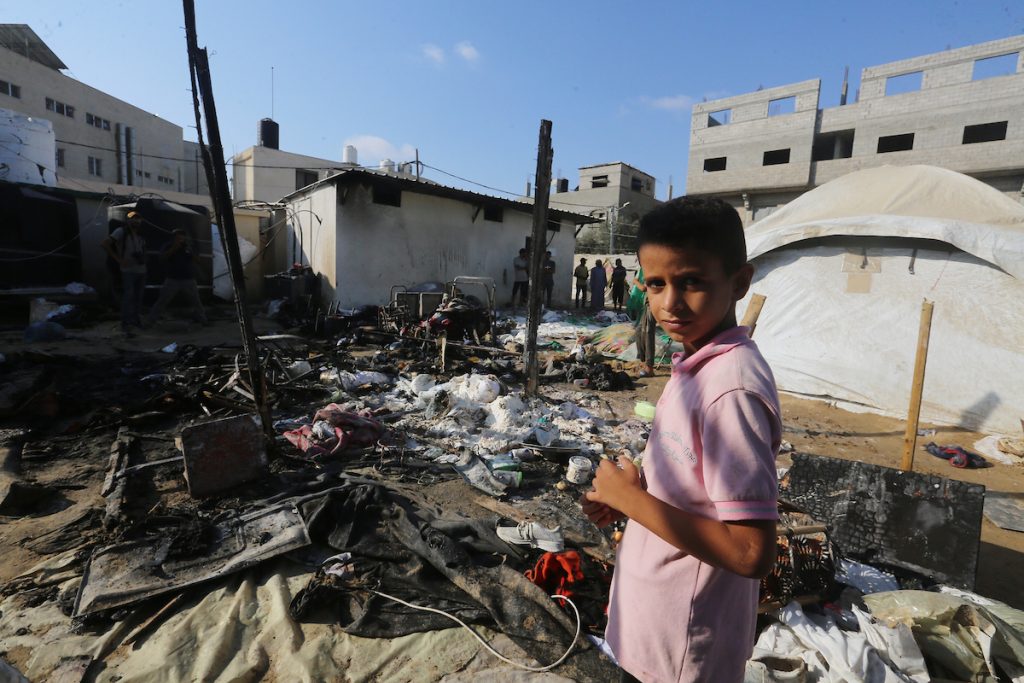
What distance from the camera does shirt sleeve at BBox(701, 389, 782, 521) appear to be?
2.63 feet

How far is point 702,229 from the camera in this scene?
95 cm

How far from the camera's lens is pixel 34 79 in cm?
2058

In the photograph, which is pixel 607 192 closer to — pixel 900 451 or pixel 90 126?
pixel 90 126

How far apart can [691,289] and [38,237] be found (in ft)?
49.2

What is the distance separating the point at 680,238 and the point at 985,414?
7.43 m

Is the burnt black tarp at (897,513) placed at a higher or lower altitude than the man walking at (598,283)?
lower

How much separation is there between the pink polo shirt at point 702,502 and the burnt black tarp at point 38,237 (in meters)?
14.2

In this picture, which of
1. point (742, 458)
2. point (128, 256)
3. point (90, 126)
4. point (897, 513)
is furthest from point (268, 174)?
point (742, 458)

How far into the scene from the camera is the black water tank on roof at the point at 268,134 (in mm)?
26406

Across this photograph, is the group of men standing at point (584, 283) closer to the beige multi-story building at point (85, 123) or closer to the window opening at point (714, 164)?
the window opening at point (714, 164)

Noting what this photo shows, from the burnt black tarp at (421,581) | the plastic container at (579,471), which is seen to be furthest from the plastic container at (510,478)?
the burnt black tarp at (421,581)

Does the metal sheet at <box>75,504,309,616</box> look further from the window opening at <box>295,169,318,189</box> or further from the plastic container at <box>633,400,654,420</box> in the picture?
the window opening at <box>295,169,318,189</box>

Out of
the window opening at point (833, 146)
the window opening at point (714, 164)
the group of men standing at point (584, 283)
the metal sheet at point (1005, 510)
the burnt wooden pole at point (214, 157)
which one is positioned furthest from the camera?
the window opening at point (714, 164)

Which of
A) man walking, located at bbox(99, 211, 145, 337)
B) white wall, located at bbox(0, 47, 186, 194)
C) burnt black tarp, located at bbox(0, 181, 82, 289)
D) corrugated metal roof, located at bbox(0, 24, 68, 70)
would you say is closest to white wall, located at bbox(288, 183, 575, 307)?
man walking, located at bbox(99, 211, 145, 337)
